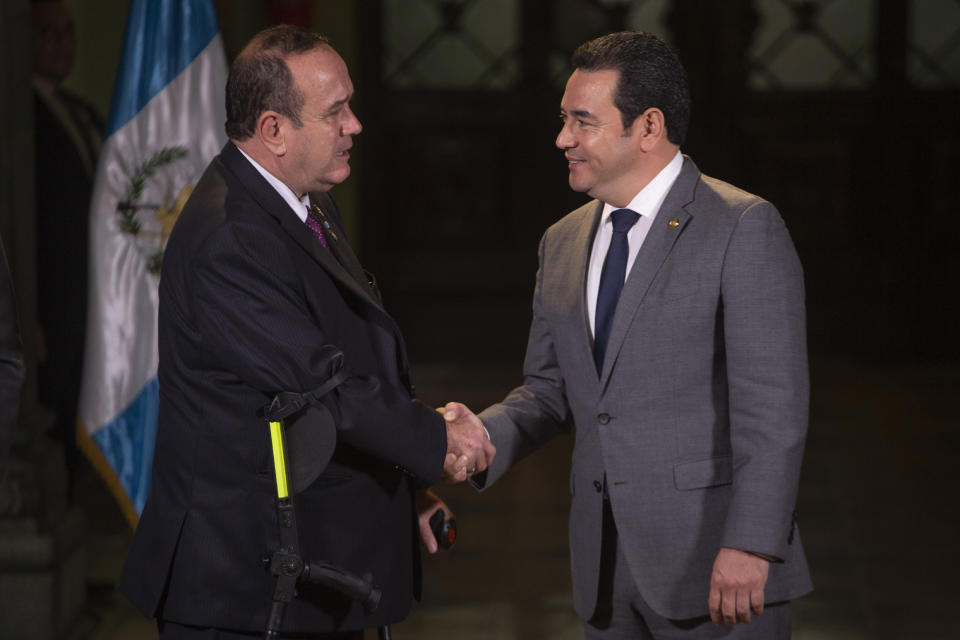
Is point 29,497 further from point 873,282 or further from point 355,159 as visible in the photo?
point 873,282

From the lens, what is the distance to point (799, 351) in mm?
2268

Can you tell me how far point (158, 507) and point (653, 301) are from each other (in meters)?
0.96

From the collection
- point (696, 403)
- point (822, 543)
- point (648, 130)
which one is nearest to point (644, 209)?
point (648, 130)

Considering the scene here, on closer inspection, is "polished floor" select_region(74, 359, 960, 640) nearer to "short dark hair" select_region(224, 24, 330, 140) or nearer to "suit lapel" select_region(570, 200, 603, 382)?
"suit lapel" select_region(570, 200, 603, 382)

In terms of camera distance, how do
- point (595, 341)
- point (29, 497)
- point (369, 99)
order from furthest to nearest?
point (369, 99)
point (29, 497)
point (595, 341)

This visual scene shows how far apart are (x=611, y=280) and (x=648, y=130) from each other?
0.29 metres

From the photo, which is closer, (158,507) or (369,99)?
(158,507)

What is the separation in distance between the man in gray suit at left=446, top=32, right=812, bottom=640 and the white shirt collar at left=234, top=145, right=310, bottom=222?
53 cm

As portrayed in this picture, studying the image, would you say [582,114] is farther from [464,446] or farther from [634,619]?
[634,619]

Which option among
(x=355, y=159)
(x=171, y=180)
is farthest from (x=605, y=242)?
(x=355, y=159)

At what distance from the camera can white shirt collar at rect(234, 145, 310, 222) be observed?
7.69 ft

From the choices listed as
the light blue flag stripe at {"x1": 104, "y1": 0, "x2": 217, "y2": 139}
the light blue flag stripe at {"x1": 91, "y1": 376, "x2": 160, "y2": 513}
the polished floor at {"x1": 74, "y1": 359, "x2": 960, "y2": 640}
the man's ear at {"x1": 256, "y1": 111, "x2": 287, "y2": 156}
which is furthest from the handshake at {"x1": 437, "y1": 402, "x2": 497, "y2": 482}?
the light blue flag stripe at {"x1": 104, "y1": 0, "x2": 217, "y2": 139}

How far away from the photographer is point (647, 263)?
2379mm

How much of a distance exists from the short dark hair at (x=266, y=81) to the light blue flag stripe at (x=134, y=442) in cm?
188
